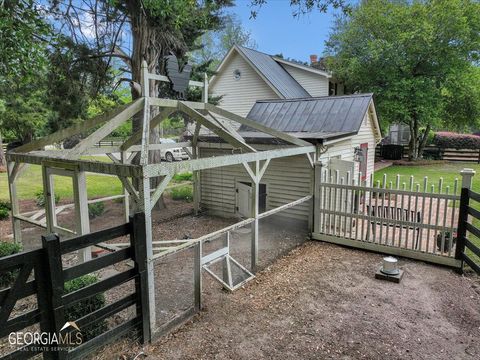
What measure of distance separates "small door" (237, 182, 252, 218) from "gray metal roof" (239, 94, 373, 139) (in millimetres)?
1866

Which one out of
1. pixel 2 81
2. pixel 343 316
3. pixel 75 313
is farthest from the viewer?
pixel 2 81

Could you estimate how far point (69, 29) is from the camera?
26.8 ft

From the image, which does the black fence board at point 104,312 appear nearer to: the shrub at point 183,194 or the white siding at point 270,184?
the white siding at point 270,184

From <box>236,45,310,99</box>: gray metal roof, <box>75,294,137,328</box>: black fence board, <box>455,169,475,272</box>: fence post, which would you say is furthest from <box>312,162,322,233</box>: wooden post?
<box>236,45,310,99</box>: gray metal roof

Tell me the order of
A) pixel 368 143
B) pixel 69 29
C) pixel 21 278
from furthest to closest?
pixel 368 143 < pixel 69 29 < pixel 21 278

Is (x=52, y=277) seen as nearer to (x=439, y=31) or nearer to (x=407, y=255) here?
(x=407, y=255)

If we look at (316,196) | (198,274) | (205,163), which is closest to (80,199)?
(205,163)

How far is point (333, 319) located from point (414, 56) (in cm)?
2009

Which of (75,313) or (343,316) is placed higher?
(75,313)

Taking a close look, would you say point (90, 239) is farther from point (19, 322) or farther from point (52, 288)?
point (19, 322)

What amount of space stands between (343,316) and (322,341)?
677 millimetres

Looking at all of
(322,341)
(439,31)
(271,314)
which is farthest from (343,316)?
(439,31)

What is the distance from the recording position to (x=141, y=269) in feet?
11.9

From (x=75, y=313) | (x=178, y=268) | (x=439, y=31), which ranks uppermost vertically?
(x=439, y=31)
